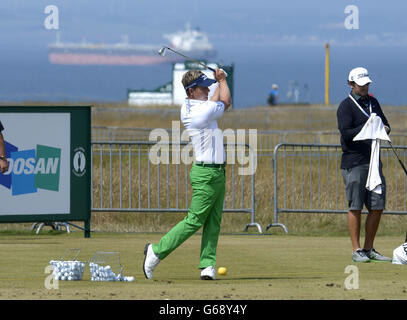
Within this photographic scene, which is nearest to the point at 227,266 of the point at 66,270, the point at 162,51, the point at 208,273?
the point at 208,273

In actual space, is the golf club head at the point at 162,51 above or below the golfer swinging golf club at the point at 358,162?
above

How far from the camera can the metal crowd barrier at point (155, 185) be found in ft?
51.6

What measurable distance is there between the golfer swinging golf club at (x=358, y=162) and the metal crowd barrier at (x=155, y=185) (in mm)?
4118

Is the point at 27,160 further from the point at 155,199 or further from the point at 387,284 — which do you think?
the point at 387,284

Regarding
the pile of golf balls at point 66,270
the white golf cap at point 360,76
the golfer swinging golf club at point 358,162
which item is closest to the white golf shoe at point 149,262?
the pile of golf balls at point 66,270

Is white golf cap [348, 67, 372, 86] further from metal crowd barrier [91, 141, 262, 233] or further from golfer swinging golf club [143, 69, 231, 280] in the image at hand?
metal crowd barrier [91, 141, 262, 233]

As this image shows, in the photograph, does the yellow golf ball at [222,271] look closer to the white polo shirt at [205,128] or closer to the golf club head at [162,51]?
the white polo shirt at [205,128]

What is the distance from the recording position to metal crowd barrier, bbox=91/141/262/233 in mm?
15719

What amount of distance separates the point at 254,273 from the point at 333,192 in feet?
26.6

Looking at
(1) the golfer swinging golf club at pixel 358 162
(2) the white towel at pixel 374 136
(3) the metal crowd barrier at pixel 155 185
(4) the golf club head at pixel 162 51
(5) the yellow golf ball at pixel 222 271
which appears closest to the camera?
(5) the yellow golf ball at pixel 222 271

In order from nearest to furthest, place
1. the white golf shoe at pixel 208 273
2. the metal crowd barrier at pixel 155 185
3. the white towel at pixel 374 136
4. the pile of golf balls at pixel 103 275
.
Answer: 1. the pile of golf balls at pixel 103 275
2. the white golf shoe at pixel 208 273
3. the white towel at pixel 374 136
4. the metal crowd barrier at pixel 155 185

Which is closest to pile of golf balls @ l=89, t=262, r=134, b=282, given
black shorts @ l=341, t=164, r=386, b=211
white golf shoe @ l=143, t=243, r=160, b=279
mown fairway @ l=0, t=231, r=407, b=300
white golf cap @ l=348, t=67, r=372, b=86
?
mown fairway @ l=0, t=231, r=407, b=300

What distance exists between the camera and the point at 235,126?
47844 mm
